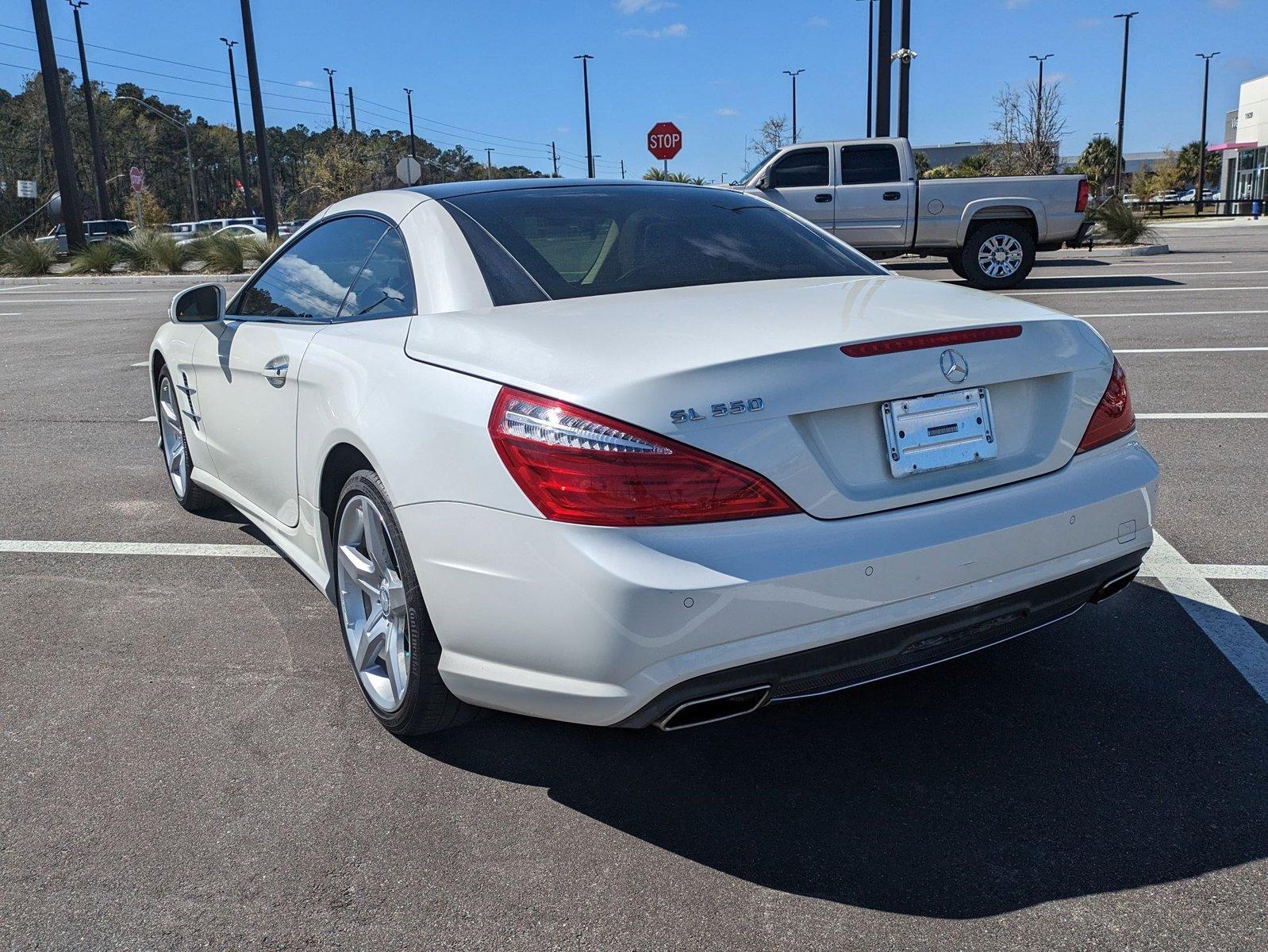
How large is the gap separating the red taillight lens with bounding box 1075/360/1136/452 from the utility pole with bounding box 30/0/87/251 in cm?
2865

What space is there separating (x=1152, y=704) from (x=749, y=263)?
1714mm

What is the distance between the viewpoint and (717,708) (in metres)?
2.39

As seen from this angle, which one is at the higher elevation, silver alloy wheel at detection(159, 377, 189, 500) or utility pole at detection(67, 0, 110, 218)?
utility pole at detection(67, 0, 110, 218)

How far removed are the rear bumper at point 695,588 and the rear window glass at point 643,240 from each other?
0.94m

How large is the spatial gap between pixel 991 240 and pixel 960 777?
13629mm

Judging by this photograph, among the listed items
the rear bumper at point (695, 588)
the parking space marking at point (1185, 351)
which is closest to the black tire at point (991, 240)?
the parking space marking at point (1185, 351)

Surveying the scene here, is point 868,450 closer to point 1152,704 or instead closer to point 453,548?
point 453,548

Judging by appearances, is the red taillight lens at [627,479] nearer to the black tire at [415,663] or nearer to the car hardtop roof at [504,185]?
the black tire at [415,663]

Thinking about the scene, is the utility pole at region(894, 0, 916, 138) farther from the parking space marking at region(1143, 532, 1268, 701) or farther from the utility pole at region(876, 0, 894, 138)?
the parking space marking at region(1143, 532, 1268, 701)

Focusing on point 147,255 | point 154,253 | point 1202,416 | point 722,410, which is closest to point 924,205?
point 1202,416

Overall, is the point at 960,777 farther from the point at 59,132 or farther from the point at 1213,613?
the point at 59,132

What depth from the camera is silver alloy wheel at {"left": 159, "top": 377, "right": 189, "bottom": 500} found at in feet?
17.0

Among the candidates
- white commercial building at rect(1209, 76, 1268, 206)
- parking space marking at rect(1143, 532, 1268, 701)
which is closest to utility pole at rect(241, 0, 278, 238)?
parking space marking at rect(1143, 532, 1268, 701)

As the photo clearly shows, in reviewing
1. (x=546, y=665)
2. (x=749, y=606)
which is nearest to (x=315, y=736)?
(x=546, y=665)
